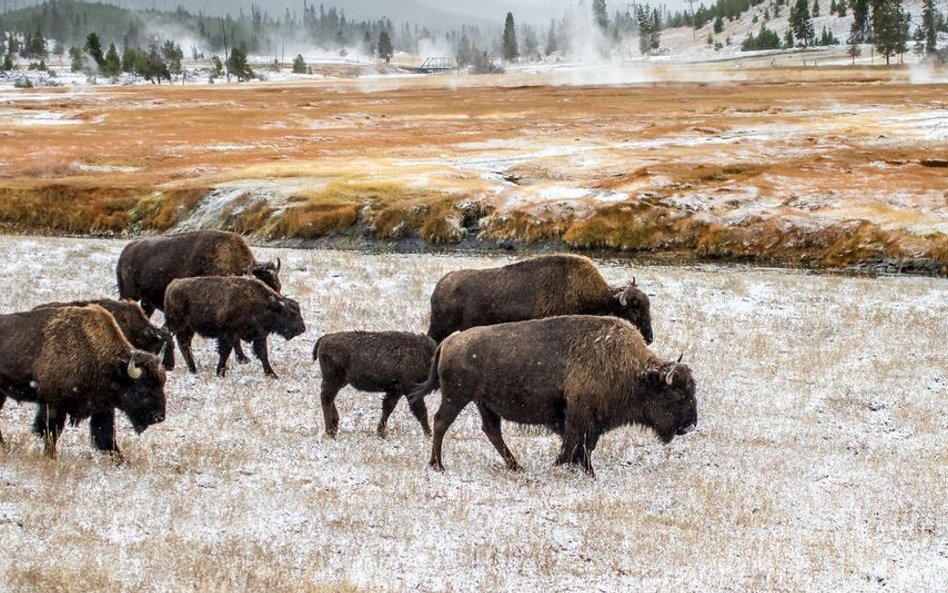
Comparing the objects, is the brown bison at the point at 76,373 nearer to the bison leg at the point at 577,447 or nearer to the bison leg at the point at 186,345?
the bison leg at the point at 186,345

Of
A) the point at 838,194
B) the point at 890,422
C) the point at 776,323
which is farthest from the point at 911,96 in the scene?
the point at 890,422

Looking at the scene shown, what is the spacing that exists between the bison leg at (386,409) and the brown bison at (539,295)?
2612 millimetres

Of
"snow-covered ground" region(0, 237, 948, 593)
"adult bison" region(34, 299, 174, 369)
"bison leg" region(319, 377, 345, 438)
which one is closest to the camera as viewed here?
"snow-covered ground" region(0, 237, 948, 593)

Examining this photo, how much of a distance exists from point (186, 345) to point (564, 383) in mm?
7222

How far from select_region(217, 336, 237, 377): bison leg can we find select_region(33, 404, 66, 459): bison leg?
4334 mm

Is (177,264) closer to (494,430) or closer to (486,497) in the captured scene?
(494,430)

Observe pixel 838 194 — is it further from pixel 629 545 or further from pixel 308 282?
pixel 629 545

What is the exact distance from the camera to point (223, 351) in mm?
14977

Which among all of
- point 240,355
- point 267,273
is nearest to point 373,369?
point 240,355

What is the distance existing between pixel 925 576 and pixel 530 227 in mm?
26402

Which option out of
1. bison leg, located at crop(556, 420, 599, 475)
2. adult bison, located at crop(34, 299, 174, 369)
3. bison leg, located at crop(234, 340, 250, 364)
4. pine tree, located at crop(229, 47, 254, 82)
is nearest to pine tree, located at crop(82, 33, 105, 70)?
pine tree, located at crop(229, 47, 254, 82)

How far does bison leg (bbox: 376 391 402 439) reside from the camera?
12520 millimetres

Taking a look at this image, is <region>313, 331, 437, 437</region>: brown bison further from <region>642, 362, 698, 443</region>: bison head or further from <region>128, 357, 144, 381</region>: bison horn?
<region>642, 362, 698, 443</region>: bison head

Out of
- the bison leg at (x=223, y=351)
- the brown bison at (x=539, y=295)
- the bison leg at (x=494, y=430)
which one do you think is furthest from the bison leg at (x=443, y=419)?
the bison leg at (x=223, y=351)
